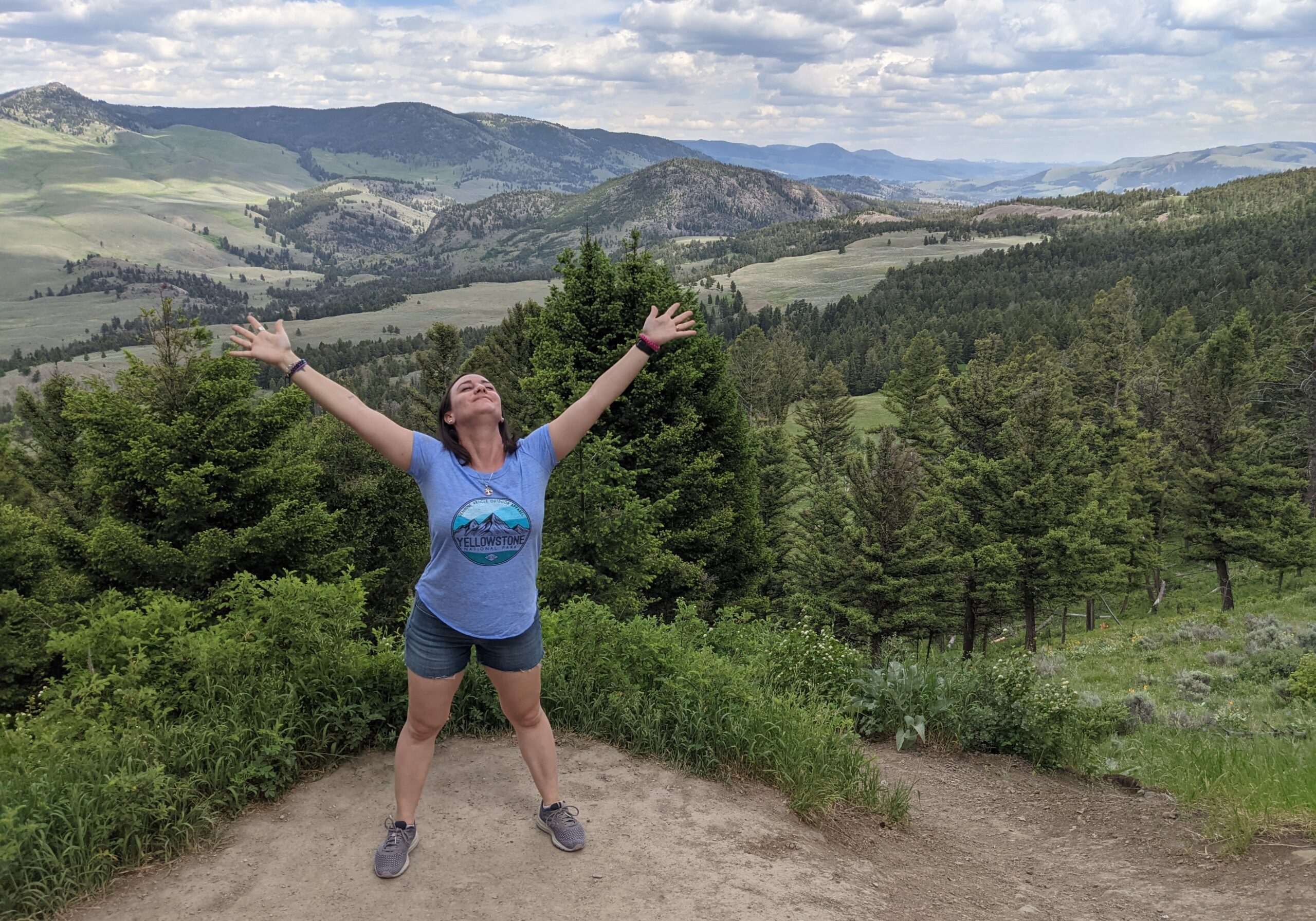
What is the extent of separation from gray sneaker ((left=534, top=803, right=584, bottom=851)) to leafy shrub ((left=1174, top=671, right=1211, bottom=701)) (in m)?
16.4

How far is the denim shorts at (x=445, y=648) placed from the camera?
4.38 m

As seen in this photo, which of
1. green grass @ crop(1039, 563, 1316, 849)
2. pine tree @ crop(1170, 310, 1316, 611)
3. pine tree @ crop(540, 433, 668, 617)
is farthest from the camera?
pine tree @ crop(1170, 310, 1316, 611)

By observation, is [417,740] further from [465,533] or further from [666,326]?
[666,326]

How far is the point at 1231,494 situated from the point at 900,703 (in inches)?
1461

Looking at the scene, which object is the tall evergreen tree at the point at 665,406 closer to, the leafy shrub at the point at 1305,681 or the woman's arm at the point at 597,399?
the leafy shrub at the point at 1305,681

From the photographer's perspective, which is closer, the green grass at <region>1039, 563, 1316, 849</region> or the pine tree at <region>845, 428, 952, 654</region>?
the green grass at <region>1039, 563, 1316, 849</region>

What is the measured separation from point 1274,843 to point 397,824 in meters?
5.65

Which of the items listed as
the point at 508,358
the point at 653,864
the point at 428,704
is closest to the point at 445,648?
the point at 428,704

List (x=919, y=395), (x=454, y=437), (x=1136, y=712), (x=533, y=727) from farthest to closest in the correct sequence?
(x=919, y=395) → (x=1136, y=712) → (x=533, y=727) → (x=454, y=437)

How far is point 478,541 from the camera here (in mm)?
4168

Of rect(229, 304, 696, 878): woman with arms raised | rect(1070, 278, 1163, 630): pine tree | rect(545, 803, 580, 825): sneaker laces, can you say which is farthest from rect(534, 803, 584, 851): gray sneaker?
rect(1070, 278, 1163, 630): pine tree

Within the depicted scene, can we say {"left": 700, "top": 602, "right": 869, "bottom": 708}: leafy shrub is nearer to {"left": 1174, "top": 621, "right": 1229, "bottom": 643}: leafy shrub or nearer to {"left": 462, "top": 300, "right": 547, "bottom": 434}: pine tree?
{"left": 1174, "top": 621, "right": 1229, "bottom": 643}: leafy shrub

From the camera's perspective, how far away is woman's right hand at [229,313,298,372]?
167 inches

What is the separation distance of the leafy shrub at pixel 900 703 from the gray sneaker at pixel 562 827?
170 inches
